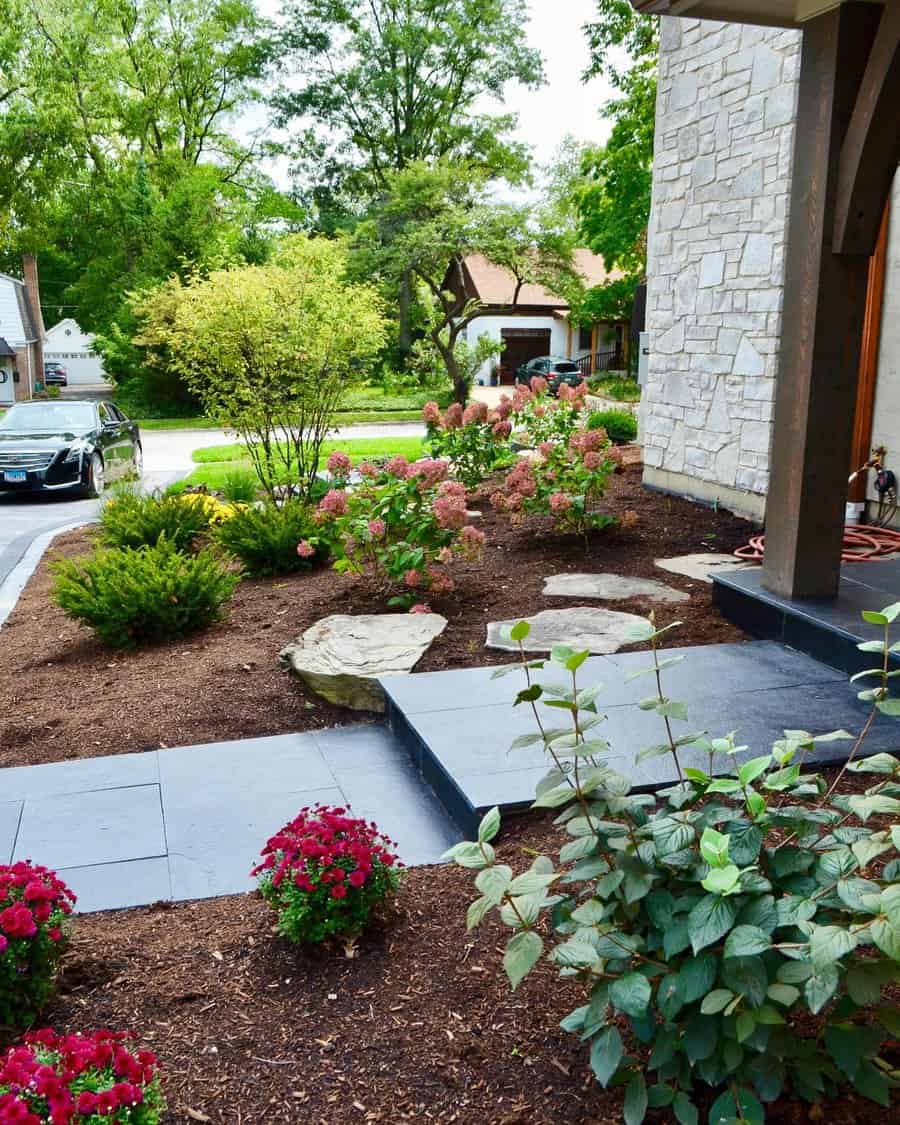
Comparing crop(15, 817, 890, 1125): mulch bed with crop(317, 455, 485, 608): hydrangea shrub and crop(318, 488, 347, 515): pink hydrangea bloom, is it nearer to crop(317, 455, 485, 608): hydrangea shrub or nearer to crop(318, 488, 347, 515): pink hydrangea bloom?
crop(317, 455, 485, 608): hydrangea shrub

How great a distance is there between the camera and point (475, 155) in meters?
36.8

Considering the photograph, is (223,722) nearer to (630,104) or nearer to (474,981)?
(474,981)

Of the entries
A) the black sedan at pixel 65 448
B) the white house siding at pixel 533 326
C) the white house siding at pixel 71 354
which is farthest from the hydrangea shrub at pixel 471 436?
the white house siding at pixel 71 354

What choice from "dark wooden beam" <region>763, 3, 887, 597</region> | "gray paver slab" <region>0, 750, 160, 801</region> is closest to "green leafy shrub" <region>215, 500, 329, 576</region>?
"gray paver slab" <region>0, 750, 160, 801</region>

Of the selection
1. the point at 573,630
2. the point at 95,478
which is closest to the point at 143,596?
the point at 573,630

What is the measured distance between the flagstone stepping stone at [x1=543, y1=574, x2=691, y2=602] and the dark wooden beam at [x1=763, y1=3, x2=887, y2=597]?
Result: 2.54ft

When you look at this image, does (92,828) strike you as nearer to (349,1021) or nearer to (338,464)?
(349,1021)

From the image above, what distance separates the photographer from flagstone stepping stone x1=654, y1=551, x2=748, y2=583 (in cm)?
612

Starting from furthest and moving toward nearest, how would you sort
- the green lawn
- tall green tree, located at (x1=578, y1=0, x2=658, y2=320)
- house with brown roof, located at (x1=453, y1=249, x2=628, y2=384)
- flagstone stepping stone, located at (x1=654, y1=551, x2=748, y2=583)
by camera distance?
1. house with brown roof, located at (x1=453, y1=249, x2=628, y2=384)
2. tall green tree, located at (x1=578, y1=0, x2=658, y2=320)
3. the green lawn
4. flagstone stepping stone, located at (x1=654, y1=551, x2=748, y2=583)

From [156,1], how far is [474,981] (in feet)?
127

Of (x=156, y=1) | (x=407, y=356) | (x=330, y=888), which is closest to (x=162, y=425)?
(x=407, y=356)

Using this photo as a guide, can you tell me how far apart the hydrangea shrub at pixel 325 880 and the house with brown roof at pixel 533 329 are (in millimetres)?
39060

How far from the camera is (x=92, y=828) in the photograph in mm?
3498

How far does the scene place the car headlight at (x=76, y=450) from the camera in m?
12.7
